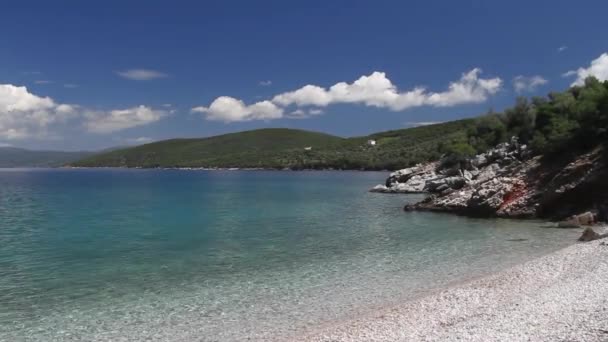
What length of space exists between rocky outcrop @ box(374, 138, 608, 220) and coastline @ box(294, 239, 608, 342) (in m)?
19.8

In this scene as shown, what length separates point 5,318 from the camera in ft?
56.7

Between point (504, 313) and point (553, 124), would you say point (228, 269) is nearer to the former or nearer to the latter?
point (504, 313)

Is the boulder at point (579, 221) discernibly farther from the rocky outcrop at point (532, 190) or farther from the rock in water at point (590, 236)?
→ the rock in water at point (590, 236)

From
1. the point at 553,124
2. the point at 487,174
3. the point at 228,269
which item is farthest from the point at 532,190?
the point at 228,269

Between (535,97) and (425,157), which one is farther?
(425,157)

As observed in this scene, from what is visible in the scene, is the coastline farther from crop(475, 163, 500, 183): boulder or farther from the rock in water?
crop(475, 163, 500, 183): boulder

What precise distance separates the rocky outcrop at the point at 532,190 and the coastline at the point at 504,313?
65.0 ft

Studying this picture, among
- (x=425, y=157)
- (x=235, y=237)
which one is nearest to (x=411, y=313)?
(x=235, y=237)

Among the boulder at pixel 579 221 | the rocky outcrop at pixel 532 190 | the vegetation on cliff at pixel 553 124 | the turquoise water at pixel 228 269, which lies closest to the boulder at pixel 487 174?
the rocky outcrop at pixel 532 190

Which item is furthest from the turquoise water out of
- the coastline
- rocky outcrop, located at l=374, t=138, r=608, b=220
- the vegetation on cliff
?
the vegetation on cliff

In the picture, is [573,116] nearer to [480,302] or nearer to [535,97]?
[535,97]

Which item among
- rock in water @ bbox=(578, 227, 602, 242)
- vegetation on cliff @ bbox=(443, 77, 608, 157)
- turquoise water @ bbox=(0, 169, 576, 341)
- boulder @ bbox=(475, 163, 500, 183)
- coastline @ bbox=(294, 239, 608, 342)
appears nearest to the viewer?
coastline @ bbox=(294, 239, 608, 342)

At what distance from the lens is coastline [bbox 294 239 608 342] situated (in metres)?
13.2

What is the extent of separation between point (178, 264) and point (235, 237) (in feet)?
34.7
